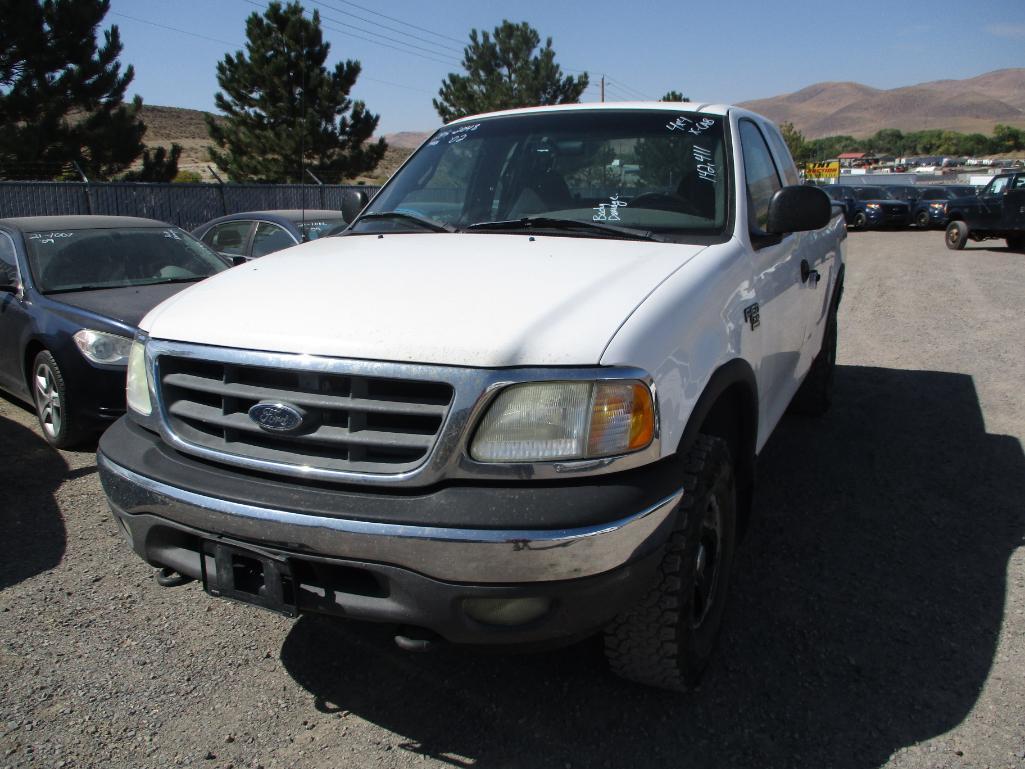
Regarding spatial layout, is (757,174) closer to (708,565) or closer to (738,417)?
(738,417)

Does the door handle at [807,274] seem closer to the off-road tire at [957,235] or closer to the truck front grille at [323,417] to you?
the truck front grille at [323,417]

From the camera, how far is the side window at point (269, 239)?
8.66 metres

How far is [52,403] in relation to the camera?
214 inches

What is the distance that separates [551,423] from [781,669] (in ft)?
4.67

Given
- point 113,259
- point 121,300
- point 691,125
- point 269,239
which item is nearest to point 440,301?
point 691,125

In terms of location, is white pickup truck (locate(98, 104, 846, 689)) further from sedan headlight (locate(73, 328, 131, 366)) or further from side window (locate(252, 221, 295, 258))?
side window (locate(252, 221, 295, 258))

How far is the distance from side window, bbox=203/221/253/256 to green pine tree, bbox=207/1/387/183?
1907cm

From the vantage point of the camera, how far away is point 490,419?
214 centimetres

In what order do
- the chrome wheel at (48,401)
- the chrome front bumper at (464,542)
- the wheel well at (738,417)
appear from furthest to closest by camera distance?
the chrome wheel at (48,401), the wheel well at (738,417), the chrome front bumper at (464,542)

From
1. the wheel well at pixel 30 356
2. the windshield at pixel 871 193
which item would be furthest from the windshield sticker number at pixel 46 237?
the windshield at pixel 871 193

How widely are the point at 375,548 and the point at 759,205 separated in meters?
2.25

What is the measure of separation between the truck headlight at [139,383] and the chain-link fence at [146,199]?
12.0 meters

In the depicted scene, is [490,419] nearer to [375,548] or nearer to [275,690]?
[375,548]

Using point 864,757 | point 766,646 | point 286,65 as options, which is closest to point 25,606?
point 766,646
